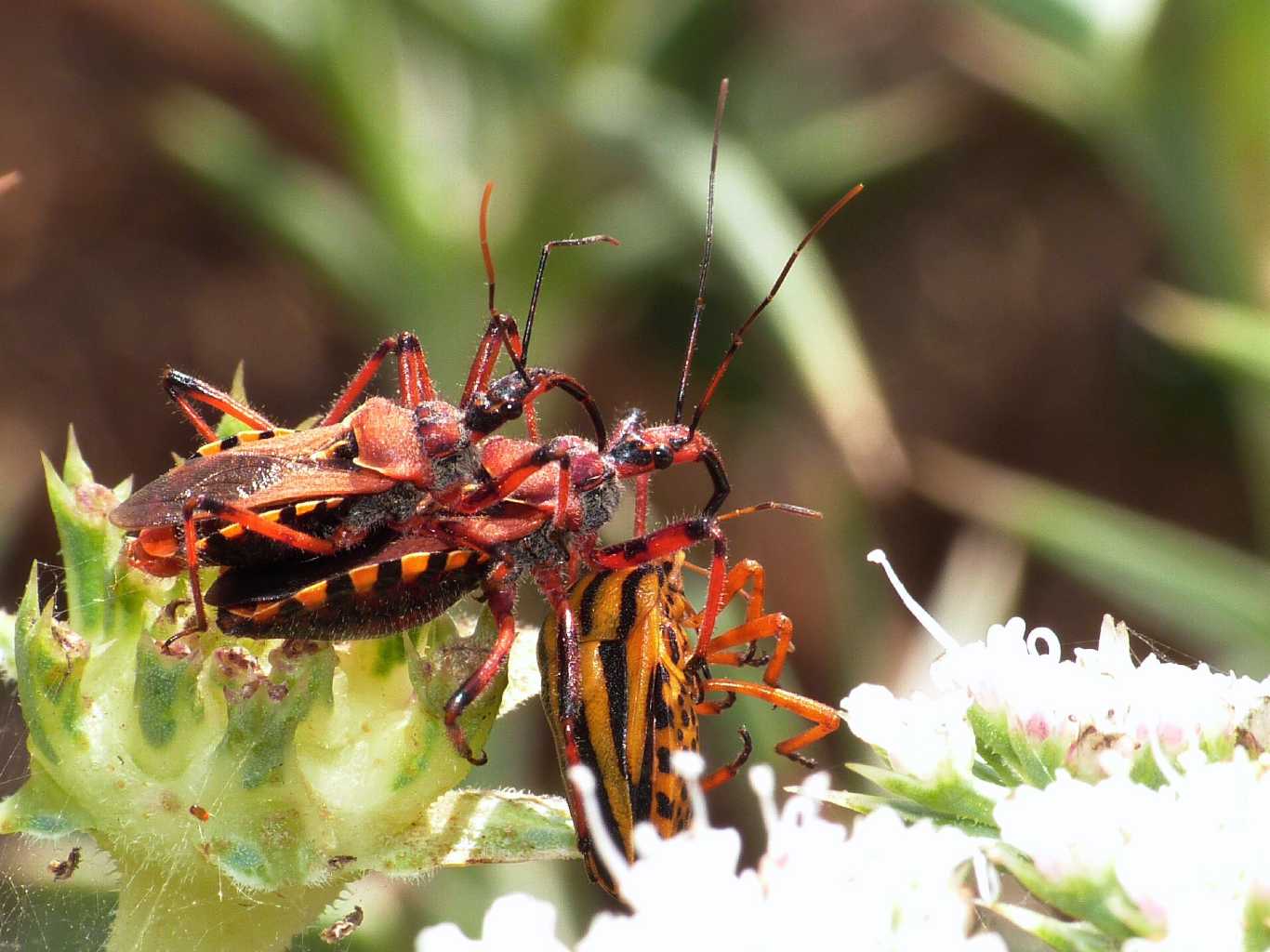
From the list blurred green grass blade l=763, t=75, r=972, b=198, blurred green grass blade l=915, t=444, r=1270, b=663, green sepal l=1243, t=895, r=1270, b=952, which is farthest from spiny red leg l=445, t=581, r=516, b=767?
blurred green grass blade l=763, t=75, r=972, b=198

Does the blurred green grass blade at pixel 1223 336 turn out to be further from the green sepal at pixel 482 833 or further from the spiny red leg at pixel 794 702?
the green sepal at pixel 482 833

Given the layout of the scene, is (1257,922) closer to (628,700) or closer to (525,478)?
(628,700)

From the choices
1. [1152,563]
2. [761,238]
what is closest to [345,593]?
[1152,563]

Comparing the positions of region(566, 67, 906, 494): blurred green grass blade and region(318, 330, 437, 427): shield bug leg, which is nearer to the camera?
region(318, 330, 437, 427): shield bug leg

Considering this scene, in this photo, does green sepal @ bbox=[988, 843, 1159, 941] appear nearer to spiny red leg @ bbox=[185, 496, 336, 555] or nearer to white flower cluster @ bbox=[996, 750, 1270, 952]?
white flower cluster @ bbox=[996, 750, 1270, 952]

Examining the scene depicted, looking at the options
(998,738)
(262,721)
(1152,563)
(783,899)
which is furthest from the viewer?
(1152,563)

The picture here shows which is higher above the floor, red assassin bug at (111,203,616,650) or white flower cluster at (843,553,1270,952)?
white flower cluster at (843,553,1270,952)

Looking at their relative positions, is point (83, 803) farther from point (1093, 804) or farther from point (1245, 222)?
point (1245, 222)
